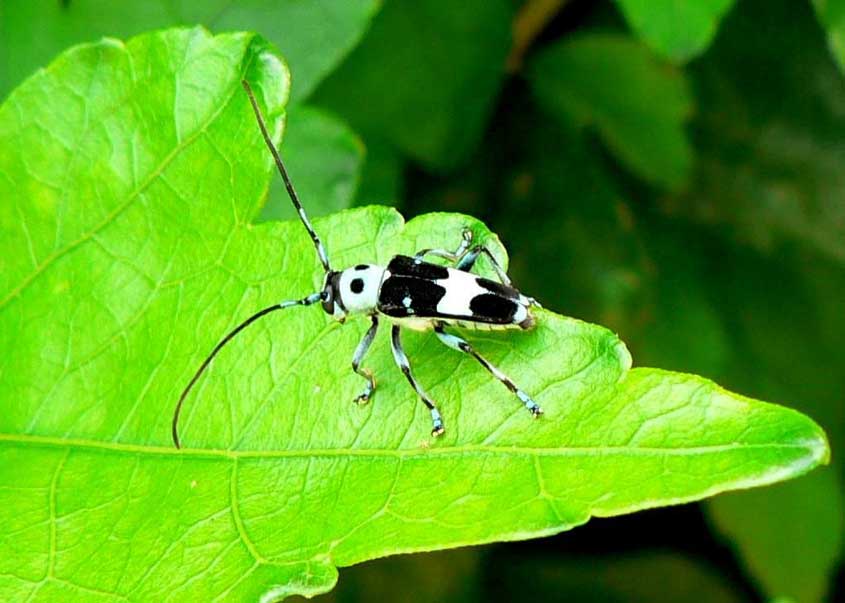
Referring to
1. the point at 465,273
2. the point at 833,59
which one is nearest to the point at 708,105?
the point at 833,59

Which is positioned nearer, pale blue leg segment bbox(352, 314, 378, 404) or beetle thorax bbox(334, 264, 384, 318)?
pale blue leg segment bbox(352, 314, 378, 404)

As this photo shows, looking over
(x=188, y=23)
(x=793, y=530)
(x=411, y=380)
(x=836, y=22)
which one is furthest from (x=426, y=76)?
(x=793, y=530)

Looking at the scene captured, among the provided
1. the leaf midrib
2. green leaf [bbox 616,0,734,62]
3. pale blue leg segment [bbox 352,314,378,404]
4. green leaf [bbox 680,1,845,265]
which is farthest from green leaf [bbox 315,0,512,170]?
the leaf midrib

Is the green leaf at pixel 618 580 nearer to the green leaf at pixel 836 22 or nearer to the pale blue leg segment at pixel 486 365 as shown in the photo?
the green leaf at pixel 836 22

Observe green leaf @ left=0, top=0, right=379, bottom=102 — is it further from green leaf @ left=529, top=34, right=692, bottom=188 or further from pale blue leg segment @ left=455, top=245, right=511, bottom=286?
green leaf @ left=529, top=34, right=692, bottom=188

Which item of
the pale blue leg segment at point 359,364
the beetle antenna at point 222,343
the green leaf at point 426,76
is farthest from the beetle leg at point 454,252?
the green leaf at point 426,76

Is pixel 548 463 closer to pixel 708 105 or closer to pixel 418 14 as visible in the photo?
pixel 418 14
